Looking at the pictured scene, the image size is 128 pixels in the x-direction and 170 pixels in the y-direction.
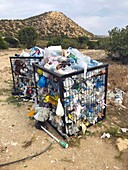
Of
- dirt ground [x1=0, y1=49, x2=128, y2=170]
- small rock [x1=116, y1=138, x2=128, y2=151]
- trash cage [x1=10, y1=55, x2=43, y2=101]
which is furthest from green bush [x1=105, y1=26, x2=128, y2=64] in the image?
small rock [x1=116, y1=138, x2=128, y2=151]

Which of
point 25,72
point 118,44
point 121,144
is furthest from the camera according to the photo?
point 118,44

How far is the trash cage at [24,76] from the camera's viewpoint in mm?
3852

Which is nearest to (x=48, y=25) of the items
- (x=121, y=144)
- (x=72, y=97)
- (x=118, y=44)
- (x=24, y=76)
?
(x=118, y=44)

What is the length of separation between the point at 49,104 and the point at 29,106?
38.1 inches

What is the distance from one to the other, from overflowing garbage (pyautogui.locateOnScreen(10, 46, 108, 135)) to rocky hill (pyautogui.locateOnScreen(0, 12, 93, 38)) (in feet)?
88.9

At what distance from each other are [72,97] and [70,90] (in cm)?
11

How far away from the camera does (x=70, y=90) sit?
250 cm

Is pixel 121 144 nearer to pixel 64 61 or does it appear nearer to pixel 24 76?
pixel 64 61

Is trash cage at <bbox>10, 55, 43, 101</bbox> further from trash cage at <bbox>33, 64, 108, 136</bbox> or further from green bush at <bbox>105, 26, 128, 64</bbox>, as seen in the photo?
green bush at <bbox>105, 26, 128, 64</bbox>

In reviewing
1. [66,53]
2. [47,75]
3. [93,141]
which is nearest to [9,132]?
[47,75]

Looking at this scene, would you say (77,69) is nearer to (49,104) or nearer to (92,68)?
(92,68)

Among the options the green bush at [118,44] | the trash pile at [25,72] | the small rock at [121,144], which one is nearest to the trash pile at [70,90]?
the small rock at [121,144]

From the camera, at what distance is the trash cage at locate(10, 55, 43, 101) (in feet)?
12.6

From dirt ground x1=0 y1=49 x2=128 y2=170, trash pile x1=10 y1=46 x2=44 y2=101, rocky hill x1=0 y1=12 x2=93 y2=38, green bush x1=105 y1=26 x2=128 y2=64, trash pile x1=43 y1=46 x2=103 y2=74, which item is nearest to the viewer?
dirt ground x1=0 y1=49 x2=128 y2=170
